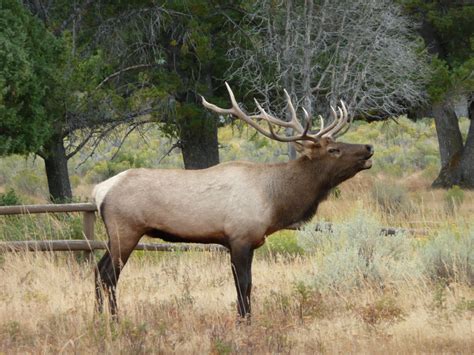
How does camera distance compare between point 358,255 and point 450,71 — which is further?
Result: point 450,71

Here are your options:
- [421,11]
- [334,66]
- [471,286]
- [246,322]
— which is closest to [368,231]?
[471,286]

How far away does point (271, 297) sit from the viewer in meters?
8.28

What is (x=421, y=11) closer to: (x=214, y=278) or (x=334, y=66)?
(x=334, y=66)

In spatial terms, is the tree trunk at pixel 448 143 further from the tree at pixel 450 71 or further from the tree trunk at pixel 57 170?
the tree trunk at pixel 57 170

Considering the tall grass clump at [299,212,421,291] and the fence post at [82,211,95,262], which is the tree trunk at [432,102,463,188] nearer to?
the tall grass clump at [299,212,421,291]

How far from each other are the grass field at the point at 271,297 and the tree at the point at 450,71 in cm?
645

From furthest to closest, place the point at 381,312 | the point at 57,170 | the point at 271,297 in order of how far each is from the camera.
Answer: the point at 57,170
the point at 271,297
the point at 381,312

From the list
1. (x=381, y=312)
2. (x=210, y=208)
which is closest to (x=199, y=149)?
(x=210, y=208)

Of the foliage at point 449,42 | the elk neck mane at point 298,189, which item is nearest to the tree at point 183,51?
the foliage at point 449,42

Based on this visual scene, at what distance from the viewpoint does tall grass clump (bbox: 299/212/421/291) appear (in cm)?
888

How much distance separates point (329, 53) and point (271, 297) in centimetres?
1113

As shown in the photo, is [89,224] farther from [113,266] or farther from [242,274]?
[242,274]

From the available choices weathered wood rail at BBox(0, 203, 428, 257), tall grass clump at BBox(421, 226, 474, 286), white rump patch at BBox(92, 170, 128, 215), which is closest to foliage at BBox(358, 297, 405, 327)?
tall grass clump at BBox(421, 226, 474, 286)

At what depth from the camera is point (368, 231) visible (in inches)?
399
